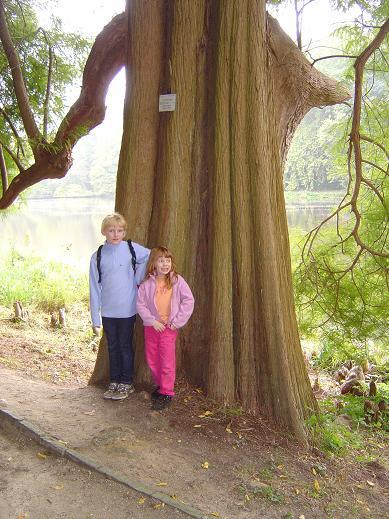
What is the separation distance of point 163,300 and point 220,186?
40.5 inches

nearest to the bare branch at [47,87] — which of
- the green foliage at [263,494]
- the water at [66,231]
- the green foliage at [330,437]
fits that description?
the green foliage at [330,437]

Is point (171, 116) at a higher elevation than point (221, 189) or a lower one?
higher

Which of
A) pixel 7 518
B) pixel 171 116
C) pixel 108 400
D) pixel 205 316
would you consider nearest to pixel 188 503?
pixel 7 518

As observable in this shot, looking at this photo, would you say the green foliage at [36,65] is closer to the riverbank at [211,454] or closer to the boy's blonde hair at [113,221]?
the boy's blonde hair at [113,221]

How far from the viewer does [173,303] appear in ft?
12.8

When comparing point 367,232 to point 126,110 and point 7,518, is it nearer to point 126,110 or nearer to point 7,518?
point 126,110

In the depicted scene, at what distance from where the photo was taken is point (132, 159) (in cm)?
433

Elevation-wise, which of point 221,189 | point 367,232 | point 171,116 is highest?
point 171,116

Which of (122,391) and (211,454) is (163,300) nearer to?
(122,391)

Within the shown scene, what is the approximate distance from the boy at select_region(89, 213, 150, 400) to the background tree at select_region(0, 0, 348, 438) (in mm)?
353

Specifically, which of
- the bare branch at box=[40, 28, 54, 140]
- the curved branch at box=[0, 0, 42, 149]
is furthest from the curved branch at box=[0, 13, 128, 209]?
the bare branch at box=[40, 28, 54, 140]

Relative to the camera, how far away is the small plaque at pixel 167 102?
4.16 metres

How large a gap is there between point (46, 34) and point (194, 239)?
190 inches

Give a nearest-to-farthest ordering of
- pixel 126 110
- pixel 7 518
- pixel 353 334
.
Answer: pixel 7 518 < pixel 126 110 < pixel 353 334
